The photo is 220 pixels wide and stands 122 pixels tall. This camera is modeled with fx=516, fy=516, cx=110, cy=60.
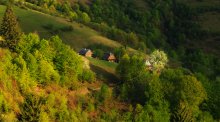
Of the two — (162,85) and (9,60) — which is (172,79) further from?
(9,60)

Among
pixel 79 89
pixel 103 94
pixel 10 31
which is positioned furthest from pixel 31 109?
pixel 103 94

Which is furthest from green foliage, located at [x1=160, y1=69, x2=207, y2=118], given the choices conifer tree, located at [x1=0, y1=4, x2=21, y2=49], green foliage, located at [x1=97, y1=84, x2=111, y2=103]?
conifer tree, located at [x1=0, y1=4, x2=21, y2=49]

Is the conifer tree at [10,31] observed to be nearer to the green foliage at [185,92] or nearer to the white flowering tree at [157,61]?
the green foliage at [185,92]

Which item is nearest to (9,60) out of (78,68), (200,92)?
(78,68)

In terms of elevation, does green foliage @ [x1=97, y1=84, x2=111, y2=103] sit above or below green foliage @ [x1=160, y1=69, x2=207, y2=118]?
below

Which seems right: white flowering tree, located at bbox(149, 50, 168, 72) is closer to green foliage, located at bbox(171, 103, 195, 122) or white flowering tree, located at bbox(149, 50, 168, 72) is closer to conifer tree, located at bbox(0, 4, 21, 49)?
green foliage, located at bbox(171, 103, 195, 122)

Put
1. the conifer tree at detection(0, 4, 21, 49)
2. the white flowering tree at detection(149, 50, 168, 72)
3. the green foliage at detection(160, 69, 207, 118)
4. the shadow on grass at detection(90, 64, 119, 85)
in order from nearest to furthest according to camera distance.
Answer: the conifer tree at detection(0, 4, 21, 49) → the green foliage at detection(160, 69, 207, 118) → the shadow on grass at detection(90, 64, 119, 85) → the white flowering tree at detection(149, 50, 168, 72)
